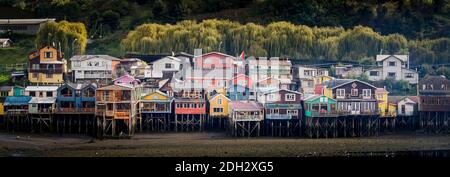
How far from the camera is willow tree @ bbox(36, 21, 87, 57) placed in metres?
15.5

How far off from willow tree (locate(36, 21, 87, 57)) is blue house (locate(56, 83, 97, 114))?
118cm

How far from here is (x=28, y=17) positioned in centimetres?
1586

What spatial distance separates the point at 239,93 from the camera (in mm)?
14664

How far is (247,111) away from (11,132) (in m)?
2.93

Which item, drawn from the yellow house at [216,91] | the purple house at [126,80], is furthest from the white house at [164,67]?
the yellow house at [216,91]

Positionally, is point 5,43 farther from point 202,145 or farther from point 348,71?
point 348,71

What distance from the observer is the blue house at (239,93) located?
47.9 ft

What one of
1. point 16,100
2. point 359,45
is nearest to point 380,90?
point 359,45

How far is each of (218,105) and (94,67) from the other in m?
1.81

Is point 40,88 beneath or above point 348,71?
beneath

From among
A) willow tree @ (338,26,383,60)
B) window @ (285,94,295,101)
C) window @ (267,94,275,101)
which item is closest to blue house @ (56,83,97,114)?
window @ (267,94,275,101)

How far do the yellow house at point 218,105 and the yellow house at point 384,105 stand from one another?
196cm

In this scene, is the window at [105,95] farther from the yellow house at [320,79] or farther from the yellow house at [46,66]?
the yellow house at [320,79]
